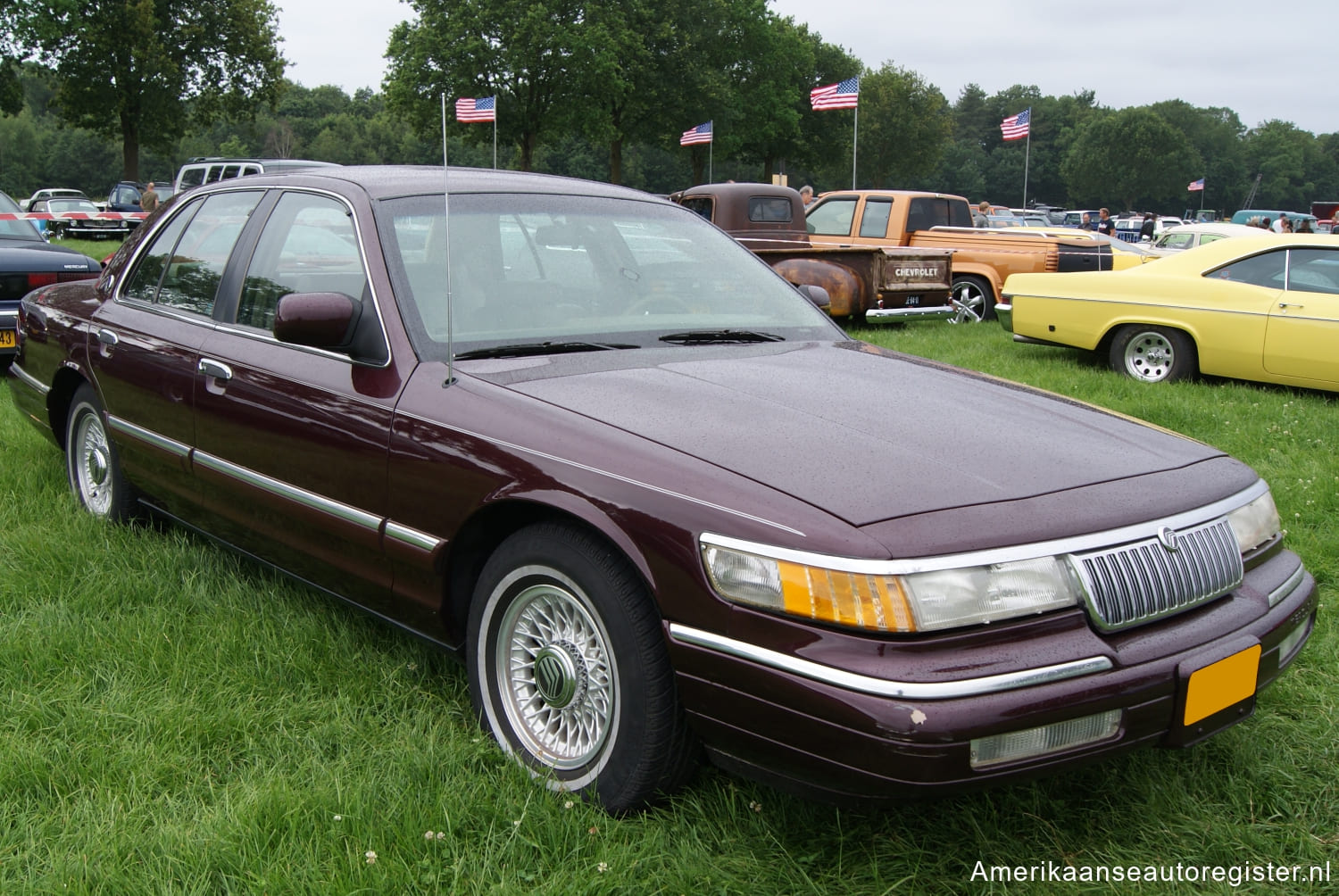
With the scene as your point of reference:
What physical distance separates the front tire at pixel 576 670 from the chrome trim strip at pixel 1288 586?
1.39 metres

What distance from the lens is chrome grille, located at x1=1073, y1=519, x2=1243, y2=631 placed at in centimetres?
217

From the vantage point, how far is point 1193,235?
17.3 meters

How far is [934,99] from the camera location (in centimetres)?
6072

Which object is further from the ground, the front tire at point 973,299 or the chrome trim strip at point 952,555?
the front tire at point 973,299

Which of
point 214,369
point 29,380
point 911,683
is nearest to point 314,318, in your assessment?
point 214,369

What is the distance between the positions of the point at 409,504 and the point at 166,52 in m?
37.4

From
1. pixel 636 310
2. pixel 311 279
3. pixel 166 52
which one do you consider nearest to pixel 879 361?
pixel 636 310

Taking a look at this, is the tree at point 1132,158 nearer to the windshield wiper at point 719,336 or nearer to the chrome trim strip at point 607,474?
the windshield wiper at point 719,336

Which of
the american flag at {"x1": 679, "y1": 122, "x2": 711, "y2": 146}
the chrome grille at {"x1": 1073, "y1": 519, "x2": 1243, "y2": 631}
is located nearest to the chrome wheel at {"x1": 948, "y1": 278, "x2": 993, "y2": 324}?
the chrome grille at {"x1": 1073, "y1": 519, "x2": 1243, "y2": 631}

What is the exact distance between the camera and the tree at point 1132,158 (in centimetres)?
8731

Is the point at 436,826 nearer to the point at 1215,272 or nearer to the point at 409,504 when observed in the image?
the point at 409,504

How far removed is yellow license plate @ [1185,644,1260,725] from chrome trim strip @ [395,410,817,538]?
89 centimetres

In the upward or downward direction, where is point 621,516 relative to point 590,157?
downward

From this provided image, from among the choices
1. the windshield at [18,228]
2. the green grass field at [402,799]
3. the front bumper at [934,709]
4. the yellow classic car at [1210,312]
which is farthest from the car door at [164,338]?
the yellow classic car at [1210,312]
